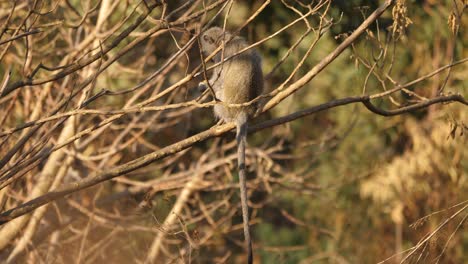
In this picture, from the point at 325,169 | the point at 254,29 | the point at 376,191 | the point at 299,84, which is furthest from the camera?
the point at 325,169

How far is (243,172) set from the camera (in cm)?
437

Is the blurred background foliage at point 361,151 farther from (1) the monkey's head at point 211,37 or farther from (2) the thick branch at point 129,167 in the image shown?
(2) the thick branch at point 129,167

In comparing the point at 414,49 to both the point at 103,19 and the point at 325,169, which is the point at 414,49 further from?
the point at 103,19

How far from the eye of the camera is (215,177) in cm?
774

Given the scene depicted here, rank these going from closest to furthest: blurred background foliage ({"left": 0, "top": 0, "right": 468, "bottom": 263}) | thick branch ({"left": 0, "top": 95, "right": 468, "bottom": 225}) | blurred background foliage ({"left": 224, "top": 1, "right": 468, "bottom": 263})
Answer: thick branch ({"left": 0, "top": 95, "right": 468, "bottom": 225})
blurred background foliage ({"left": 0, "top": 0, "right": 468, "bottom": 263})
blurred background foliage ({"left": 224, "top": 1, "right": 468, "bottom": 263})

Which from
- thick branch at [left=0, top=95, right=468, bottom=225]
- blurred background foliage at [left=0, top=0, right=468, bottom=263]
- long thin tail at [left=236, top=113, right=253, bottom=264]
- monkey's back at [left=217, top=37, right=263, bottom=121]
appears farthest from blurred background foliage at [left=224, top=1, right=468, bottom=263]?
thick branch at [left=0, top=95, right=468, bottom=225]

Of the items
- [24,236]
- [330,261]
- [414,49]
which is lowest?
[330,261]

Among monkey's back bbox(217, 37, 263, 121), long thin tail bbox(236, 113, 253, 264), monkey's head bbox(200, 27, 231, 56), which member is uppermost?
monkey's head bbox(200, 27, 231, 56)

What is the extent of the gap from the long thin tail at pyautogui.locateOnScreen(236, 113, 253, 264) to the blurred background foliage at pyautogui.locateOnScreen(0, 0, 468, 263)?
11.1 ft

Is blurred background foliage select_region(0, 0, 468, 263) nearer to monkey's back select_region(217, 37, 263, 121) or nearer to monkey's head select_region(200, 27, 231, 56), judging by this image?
monkey's head select_region(200, 27, 231, 56)

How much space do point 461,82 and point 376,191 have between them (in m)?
1.50

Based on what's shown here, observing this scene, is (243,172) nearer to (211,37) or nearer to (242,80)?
(242,80)

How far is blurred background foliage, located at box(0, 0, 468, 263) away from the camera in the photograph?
8.99 meters

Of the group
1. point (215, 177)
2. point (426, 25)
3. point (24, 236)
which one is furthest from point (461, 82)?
point (24, 236)
